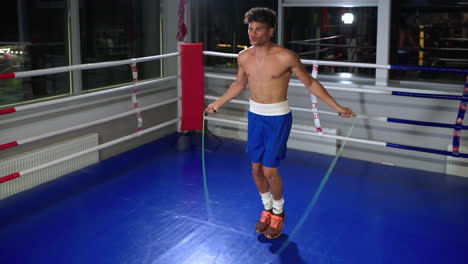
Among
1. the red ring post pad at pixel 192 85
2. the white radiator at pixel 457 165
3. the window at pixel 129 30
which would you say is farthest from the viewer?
the window at pixel 129 30

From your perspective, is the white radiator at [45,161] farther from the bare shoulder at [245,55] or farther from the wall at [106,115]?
the bare shoulder at [245,55]

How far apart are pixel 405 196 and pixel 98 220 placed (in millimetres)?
2176

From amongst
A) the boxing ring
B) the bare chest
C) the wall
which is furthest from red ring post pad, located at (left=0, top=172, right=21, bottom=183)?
the bare chest

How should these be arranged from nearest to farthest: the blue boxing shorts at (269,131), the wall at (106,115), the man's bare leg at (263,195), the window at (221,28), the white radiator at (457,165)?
the blue boxing shorts at (269,131)
the man's bare leg at (263,195)
the wall at (106,115)
the white radiator at (457,165)
the window at (221,28)

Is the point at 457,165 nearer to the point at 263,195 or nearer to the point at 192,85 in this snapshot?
the point at 263,195

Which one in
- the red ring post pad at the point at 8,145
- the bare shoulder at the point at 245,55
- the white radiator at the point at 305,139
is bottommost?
the white radiator at the point at 305,139

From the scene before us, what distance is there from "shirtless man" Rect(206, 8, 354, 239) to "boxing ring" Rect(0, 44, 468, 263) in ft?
1.17

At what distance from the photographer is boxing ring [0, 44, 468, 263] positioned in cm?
284

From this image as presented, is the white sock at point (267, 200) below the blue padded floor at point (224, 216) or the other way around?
the other way around

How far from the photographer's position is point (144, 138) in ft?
16.5

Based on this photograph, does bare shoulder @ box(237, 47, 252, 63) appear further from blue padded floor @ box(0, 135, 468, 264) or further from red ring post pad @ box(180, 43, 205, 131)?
red ring post pad @ box(180, 43, 205, 131)

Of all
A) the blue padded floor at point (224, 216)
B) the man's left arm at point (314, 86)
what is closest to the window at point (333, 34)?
the blue padded floor at point (224, 216)

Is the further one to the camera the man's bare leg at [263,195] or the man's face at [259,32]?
the man's bare leg at [263,195]

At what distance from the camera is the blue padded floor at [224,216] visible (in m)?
2.82
